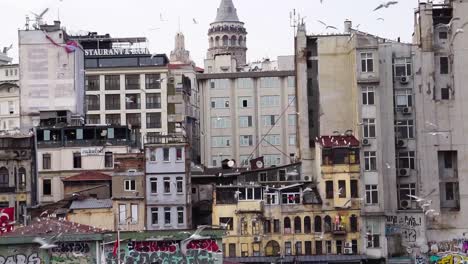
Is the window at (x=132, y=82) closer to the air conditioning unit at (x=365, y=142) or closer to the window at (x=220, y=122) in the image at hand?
the window at (x=220, y=122)

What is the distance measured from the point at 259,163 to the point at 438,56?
15752 mm

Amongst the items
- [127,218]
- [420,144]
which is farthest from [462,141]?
[127,218]

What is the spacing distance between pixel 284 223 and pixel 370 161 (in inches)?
285

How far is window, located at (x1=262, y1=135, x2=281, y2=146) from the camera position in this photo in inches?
4326

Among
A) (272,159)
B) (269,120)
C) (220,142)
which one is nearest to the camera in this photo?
(272,159)

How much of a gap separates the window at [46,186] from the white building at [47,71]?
987 centimetres

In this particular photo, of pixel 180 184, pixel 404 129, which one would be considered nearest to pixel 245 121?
pixel 404 129

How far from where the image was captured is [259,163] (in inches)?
3169

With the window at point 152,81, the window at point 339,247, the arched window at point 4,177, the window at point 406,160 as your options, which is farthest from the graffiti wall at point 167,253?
the window at point 152,81

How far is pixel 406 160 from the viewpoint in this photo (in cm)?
7475

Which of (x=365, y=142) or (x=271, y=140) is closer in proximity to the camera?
(x=365, y=142)

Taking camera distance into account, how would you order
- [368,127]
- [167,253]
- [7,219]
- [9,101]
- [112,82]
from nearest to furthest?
1. [167,253]
2. [7,219]
3. [368,127]
4. [112,82]
5. [9,101]

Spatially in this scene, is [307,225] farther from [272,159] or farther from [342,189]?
[272,159]


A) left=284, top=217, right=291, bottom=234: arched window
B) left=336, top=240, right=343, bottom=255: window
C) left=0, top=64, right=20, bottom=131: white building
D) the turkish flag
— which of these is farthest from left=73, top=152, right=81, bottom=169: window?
left=0, top=64, right=20, bottom=131: white building
